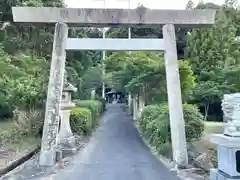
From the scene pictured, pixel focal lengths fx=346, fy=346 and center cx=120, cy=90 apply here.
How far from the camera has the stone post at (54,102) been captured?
9.09 metres

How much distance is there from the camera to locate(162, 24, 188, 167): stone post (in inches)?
348

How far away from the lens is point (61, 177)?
7.93m

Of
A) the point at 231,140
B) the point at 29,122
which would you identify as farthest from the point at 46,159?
the point at 231,140

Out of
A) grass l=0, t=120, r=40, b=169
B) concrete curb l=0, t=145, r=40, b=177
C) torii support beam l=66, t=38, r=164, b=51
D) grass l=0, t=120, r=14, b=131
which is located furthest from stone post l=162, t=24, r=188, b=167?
grass l=0, t=120, r=14, b=131

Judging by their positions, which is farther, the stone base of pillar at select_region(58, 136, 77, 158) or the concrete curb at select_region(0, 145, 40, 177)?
the stone base of pillar at select_region(58, 136, 77, 158)

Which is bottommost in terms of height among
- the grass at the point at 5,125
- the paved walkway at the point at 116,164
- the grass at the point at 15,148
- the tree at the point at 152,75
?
the paved walkway at the point at 116,164

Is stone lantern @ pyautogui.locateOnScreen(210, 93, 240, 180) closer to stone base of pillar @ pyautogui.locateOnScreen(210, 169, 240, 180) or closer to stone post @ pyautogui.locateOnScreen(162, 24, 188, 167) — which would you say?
stone base of pillar @ pyautogui.locateOnScreen(210, 169, 240, 180)

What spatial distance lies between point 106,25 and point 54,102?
2578 millimetres

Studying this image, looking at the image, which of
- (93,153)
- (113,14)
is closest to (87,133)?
(93,153)

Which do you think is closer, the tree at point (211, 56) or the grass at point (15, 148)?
the grass at point (15, 148)

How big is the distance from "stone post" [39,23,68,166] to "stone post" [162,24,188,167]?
113 inches

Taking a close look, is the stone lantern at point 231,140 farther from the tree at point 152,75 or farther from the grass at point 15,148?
the tree at point 152,75

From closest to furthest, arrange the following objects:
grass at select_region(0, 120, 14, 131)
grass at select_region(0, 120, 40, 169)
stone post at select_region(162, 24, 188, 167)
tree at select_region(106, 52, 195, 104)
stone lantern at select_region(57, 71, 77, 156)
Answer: stone post at select_region(162, 24, 188, 167) < grass at select_region(0, 120, 40, 169) < stone lantern at select_region(57, 71, 77, 156) < tree at select_region(106, 52, 195, 104) < grass at select_region(0, 120, 14, 131)

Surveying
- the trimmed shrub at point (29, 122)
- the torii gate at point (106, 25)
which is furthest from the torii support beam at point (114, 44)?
the trimmed shrub at point (29, 122)
